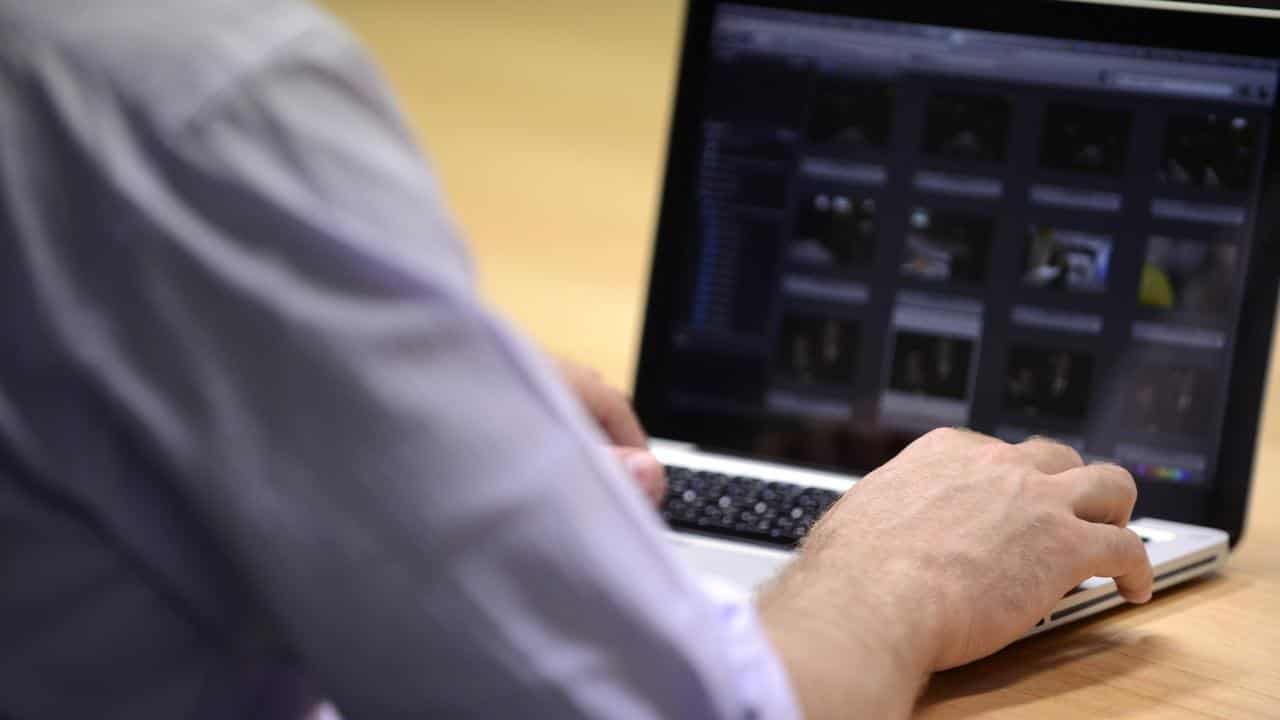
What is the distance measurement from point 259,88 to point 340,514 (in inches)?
4.5

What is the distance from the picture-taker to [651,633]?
43 cm

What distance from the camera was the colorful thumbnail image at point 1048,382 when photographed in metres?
0.99

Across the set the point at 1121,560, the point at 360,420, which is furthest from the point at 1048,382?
the point at 360,420

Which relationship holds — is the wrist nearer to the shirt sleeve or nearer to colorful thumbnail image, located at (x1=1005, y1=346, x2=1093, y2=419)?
the shirt sleeve

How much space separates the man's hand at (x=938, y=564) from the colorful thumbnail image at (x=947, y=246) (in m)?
0.26

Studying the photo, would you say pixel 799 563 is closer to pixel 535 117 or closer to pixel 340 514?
pixel 340 514

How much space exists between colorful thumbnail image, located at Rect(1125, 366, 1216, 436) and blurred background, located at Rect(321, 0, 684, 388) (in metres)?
0.50

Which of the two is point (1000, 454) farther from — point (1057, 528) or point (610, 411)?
point (610, 411)

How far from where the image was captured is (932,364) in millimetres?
1016

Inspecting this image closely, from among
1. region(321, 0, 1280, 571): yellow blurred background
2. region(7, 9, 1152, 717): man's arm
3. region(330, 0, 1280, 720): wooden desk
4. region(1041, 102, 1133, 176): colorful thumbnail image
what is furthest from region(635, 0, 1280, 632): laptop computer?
region(7, 9, 1152, 717): man's arm

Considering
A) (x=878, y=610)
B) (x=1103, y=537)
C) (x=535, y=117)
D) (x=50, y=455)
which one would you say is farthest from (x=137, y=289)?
(x=535, y=117)

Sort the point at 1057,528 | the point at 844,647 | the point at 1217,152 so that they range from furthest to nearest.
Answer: the point at 1217,152
the point at 1057,528
the point at 844,647

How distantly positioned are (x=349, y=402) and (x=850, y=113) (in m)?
0.71

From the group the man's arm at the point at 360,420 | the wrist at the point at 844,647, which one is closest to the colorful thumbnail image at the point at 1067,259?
the wrist at the point at 844,647
